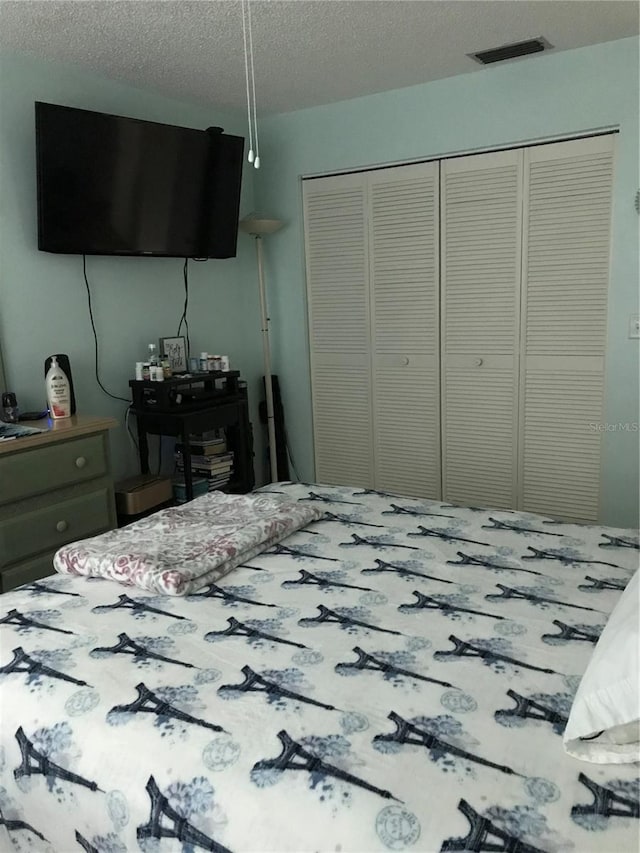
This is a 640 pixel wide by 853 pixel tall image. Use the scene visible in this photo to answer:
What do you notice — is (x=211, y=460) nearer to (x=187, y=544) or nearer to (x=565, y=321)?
(x=187, y=544)

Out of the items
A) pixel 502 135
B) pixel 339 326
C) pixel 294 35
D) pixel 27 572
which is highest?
pixel 294 35

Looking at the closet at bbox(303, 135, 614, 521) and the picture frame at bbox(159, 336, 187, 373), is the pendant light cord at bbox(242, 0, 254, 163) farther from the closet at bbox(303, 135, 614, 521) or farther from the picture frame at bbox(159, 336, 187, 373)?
the picture frame at bbox(159, 336, 187, 373)

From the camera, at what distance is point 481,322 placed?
3529mm

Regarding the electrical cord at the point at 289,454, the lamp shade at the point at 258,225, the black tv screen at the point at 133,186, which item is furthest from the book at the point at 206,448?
the lamp shade at the point at 258,225

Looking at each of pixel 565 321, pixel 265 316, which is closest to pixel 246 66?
pixel 265 316

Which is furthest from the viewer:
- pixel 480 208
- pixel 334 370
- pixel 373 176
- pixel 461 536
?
pixel 334 370

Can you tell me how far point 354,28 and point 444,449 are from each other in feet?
6.85

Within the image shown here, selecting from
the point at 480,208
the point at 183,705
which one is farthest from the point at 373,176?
the point at 183,705

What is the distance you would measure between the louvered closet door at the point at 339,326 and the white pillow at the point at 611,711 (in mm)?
2924

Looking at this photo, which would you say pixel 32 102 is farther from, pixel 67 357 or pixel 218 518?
pixel 218 518

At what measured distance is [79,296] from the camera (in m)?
3.21

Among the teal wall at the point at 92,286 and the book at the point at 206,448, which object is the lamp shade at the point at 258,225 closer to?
the teal wall at the point at 92,286

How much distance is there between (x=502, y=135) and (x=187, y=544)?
8.41 feet

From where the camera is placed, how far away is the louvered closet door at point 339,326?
3840mm
